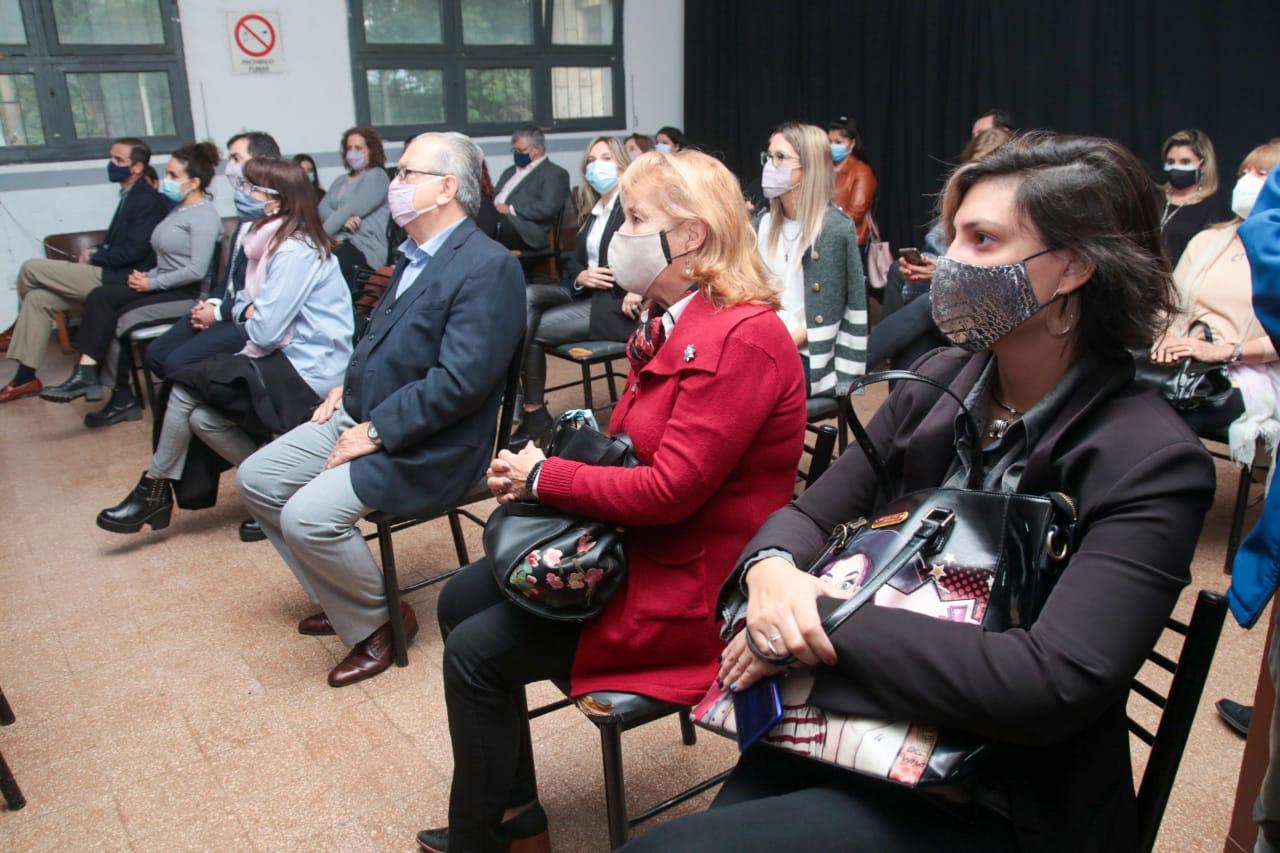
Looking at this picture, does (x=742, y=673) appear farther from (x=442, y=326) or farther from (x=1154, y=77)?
(x=1154, y=77)

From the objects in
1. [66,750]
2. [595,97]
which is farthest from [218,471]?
[595,97]

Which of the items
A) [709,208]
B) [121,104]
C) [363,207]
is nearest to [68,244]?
[121,104]

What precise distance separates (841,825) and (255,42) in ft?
24.6

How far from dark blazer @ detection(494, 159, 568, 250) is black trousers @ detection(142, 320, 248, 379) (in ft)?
6.69

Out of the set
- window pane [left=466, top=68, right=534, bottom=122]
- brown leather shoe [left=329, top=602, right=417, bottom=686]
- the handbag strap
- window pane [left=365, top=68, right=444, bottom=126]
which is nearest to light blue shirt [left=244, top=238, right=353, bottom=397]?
brown leather shoe [left=329, top=602, right=417, bottom=686]

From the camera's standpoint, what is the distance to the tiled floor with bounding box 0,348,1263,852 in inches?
81.0

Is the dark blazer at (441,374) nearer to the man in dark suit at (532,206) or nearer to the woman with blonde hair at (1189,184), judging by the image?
the woman with blonde hair at (1189,184)

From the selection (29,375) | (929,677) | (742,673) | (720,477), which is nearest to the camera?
(929,677)

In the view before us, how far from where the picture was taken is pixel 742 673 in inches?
46.0

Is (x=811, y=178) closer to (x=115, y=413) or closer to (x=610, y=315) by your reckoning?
(x=610, y=315)

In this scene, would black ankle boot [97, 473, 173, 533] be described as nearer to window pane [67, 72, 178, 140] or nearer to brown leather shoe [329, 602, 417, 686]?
brown leather shoe [329, 602, 417, 686]

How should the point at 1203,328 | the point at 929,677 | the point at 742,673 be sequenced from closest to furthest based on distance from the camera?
the point at 929,677 → the point at 742,673 → the point at 1203,328

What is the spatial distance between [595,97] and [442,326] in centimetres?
674

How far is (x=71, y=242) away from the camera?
21.6ft
